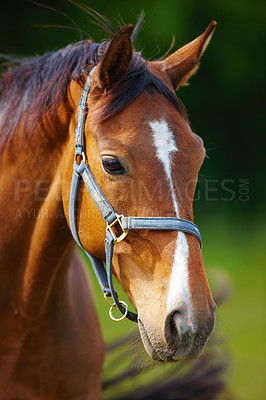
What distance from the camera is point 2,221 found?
2316 millimetres

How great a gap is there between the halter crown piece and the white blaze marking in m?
0.07

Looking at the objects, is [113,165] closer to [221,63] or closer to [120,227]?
[120,227]

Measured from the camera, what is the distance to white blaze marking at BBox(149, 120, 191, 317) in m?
1.64

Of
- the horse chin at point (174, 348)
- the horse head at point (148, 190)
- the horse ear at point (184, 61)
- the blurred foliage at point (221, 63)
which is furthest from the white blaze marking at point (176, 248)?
the blurred foliage at point (221, 63)

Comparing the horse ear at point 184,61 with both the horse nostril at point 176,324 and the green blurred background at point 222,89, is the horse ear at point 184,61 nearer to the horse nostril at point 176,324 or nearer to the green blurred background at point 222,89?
the horse nostril at point 176,324

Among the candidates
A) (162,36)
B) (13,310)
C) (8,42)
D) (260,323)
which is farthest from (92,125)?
(8,42)

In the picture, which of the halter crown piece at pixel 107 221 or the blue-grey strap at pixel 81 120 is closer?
the halter crown piece at pixel 107 221

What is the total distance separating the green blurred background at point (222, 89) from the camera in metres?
10.1

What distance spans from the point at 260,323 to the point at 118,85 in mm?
6062

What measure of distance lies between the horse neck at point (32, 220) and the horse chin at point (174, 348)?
706mm

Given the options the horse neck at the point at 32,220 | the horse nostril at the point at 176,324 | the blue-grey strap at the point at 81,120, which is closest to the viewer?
the horse nostril at the point at 176,324

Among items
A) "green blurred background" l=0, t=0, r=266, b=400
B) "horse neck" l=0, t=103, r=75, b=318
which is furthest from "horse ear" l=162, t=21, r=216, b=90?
"green blurred background" l=0, t=0, r=266, b=400

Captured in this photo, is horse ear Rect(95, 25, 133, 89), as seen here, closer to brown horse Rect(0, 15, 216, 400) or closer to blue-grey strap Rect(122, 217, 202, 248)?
brown horse Rect(0, 15, 216, 400)

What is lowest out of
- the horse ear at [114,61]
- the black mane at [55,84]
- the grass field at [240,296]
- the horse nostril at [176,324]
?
the grass field at [240,296]
